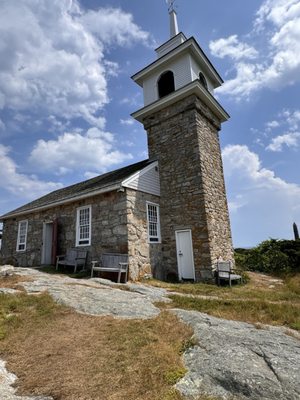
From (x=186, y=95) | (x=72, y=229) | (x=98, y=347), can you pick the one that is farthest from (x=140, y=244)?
(x=186, y=95)

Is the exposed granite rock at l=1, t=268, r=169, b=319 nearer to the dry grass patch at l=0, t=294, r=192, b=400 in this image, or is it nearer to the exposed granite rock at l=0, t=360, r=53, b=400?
the dry grass patch at l=0, t=294, r=192, b=400

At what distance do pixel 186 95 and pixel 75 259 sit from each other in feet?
31.5

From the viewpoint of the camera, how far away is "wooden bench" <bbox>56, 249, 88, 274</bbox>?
11797 millimetres

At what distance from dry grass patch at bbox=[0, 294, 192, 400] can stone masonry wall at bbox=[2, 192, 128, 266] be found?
18.3 feet

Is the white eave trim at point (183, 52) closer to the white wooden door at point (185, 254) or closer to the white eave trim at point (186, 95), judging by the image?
the white eave trim at point (186, 95)

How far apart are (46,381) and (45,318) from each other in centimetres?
224

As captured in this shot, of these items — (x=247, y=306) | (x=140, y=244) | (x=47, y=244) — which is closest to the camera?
(x=247, y=306)

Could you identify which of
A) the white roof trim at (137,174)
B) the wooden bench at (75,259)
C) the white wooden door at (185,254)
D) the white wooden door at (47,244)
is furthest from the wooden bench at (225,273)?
the white wooden door at (47,244)

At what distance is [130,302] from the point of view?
6449mm

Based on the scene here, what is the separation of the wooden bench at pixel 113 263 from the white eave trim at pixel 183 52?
35.6ft

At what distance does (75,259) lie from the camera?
11.8 meters

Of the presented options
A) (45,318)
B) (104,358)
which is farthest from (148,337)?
(45,318)

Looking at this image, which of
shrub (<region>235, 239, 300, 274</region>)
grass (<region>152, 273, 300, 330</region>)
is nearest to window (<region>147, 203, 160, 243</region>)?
grass (<region>152, 273, 300, 330</region>)

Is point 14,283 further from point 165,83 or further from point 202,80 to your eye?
point 202,80
